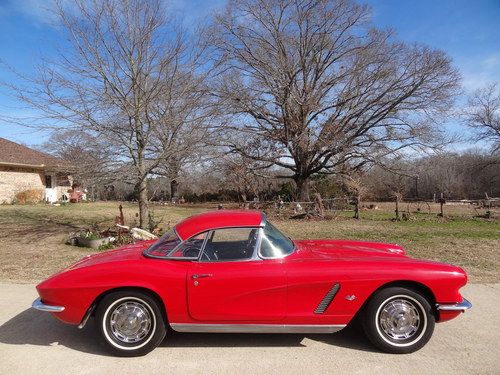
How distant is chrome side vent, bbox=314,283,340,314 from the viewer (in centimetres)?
373

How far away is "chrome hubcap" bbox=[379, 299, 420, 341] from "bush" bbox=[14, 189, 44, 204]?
90.5 ft

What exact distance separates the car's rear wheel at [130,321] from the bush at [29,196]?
86.0 feet

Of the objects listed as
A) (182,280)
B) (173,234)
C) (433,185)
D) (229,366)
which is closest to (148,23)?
(173,234)

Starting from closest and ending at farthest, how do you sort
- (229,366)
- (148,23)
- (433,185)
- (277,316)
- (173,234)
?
(229,366)
(277,316)
(173,234)
(148,23)
(433,185)

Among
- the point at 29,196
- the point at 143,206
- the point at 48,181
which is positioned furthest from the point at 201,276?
the point at 48,181

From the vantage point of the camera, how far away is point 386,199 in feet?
109

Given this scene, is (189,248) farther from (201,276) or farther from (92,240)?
(92,240)

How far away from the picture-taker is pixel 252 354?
12.0ft

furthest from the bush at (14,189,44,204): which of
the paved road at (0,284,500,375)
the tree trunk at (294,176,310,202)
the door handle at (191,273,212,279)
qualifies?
the door handle at (191,273,212,279)

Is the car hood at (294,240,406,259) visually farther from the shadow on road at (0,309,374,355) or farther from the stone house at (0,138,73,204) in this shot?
the stone house at (0,138,73,204)

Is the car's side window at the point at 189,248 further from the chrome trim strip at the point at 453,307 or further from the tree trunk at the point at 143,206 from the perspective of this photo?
the tree trunk at the point at 143,206

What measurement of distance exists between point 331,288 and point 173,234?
1661 mm

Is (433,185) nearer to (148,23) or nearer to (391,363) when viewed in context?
(148,23)

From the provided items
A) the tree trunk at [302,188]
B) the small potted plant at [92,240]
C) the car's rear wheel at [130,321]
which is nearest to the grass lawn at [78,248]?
the small potted plant at [92,240]
